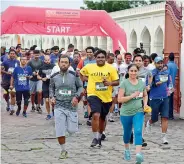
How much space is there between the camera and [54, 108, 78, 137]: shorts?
816cm

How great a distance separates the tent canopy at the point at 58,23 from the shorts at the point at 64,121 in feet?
33.1

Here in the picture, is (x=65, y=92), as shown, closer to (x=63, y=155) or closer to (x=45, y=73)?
(x=63, y=155)

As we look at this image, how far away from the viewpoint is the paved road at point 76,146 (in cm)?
800

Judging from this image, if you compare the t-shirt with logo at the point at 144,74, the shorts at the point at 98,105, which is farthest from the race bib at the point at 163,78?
the shorts at the point at 98,105

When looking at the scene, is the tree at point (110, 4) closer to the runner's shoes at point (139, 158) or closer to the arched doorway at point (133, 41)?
the arched doorway at point (133, 41)

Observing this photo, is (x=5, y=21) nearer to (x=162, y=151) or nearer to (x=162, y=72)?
(x=162, y=72)

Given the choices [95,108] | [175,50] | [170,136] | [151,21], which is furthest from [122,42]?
[151,21]

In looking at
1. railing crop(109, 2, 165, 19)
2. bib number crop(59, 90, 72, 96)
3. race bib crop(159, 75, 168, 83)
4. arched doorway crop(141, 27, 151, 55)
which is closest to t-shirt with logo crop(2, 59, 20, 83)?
race bib crop(159, 75, 168, 83)

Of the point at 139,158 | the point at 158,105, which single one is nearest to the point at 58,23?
the point at 158,105

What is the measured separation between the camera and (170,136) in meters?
10.5

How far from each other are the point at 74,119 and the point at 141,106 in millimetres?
1166

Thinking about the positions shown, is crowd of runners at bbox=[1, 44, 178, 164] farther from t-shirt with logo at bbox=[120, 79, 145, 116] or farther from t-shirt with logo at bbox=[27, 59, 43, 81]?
t-shirt with logo at bbox=[27, 59, 43, 81]

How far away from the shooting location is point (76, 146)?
9.19 meters

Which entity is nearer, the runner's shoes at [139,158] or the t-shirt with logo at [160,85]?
the runner's shoes at [139,158]
